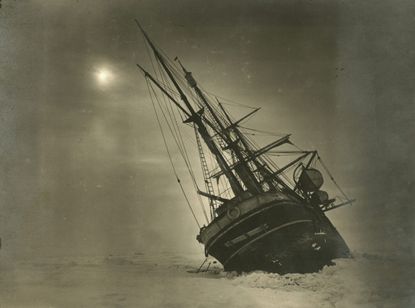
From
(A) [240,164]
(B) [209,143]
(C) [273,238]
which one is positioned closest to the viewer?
(C) [273,238]

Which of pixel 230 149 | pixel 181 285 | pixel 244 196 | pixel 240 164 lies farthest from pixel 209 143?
pixel 181 285

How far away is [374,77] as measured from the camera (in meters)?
4.45

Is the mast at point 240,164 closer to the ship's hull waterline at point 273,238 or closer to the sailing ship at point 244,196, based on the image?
the sailing ship at point 244,196

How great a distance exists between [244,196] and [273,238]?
57 cm

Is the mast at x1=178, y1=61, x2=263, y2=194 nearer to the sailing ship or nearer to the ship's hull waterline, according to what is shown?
the sailing ship

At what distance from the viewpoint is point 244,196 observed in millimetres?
4621

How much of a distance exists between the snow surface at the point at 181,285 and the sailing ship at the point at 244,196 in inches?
6.8

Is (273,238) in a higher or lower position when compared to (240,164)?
lower

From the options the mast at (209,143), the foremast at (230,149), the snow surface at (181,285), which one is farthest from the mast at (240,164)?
the snow surface at (181,285)

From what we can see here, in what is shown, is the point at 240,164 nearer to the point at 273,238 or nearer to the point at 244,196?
the point at 244,196

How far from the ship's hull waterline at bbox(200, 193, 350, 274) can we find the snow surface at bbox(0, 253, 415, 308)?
12cm

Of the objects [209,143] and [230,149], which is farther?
[230,149]

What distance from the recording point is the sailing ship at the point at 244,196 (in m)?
4.33

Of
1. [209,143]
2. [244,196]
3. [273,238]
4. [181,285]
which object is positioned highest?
[209,143]
